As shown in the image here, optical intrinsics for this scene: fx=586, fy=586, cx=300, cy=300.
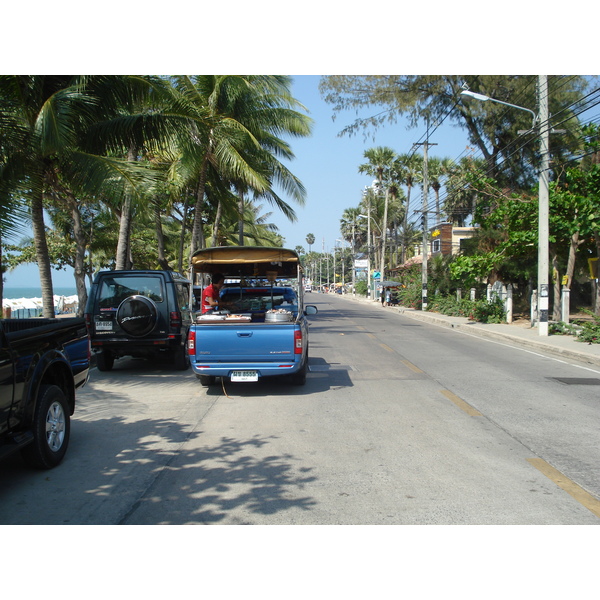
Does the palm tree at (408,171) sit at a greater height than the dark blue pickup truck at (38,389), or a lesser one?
greater

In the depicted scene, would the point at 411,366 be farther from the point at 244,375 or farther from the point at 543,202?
the point at 543,202

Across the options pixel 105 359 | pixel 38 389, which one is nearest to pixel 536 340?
pixel 105 359

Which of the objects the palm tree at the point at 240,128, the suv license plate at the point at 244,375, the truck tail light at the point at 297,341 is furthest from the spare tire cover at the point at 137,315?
the palm tree at the point at 240,128

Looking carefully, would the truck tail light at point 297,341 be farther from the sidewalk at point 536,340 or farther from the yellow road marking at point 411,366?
the sidewalk at point 536,340

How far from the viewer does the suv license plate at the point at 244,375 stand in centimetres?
913

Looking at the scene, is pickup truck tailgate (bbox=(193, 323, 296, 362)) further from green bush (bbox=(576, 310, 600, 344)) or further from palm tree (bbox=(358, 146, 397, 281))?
palm tree (bbox=(358, 146, 397, 281))

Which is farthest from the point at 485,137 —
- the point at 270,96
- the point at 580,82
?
the point at 270,96

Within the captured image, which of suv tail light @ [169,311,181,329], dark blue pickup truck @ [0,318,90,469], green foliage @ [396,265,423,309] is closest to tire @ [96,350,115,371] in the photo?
suv tail light @ [169,311,181,329]

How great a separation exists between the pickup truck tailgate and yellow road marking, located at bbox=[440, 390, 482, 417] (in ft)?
8.47

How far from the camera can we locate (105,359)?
40.1ft

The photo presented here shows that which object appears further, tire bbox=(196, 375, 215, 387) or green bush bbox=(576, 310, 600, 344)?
green bush bbox=(576, 310, 600, 344)

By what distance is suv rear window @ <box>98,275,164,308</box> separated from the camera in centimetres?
1184

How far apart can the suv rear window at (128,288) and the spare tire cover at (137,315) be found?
0.65 metres
